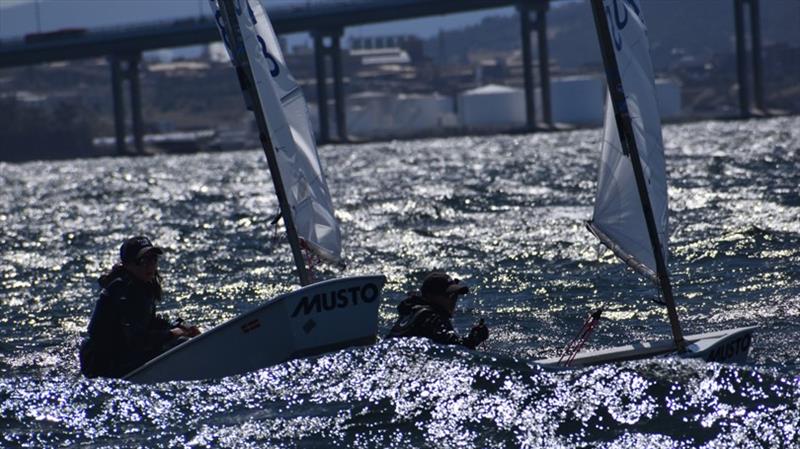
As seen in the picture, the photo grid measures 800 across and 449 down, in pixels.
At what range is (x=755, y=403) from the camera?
1081 centimetres

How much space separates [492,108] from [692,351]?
5942 inches

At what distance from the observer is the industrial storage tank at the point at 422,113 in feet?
544

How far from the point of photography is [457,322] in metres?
17.0

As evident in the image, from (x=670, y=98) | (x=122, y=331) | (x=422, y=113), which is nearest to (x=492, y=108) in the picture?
(x=422, y=113)

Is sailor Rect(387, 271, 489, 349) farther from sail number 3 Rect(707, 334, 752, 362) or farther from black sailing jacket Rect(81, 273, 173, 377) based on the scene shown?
black sailing jacket Rect(81, 273, 173, 377)

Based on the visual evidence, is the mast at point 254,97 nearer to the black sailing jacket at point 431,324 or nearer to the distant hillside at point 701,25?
the black sailing jacket at point 431,324

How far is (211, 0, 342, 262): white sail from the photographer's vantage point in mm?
13484

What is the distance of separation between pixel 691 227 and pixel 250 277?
818 centimetres

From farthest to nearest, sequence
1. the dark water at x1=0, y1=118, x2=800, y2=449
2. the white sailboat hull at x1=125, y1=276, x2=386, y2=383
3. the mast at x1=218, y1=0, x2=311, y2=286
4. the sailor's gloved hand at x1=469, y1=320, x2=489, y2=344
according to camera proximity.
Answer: the mast at x1=218, y1=0, x2=311, y2=286
the white sailboat hull at x1=125, y1=276, x2=386, y2=383
the sailor's gloved hand at x1=469, y1=320, x2=489, y2=344
the dark water at x1=0, y1=118, x2=800, y2=449

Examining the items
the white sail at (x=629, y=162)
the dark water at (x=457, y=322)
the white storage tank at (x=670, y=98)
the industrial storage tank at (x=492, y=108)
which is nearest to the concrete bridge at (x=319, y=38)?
the white storage tank at (x=670, y=98)

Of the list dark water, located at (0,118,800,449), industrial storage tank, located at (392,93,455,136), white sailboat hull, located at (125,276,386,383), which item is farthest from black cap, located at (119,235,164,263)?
industrial storage tank, located at (392,93,455,136)

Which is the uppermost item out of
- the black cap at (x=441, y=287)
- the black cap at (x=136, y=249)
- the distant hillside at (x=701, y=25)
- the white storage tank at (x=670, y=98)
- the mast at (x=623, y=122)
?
the mast at (x=623, y=122)

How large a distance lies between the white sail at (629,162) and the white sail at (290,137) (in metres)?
2.48

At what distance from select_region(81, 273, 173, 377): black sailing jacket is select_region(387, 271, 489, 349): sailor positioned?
207cm
